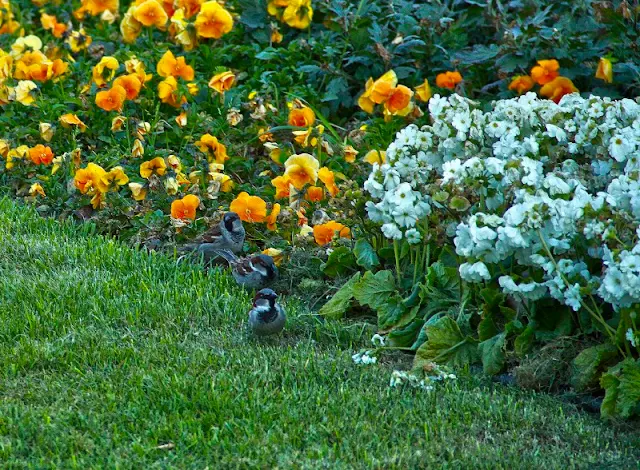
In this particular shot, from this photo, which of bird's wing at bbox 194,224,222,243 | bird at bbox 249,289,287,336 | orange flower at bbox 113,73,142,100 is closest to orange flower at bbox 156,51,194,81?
orange flower at bbox 113,73,142,100

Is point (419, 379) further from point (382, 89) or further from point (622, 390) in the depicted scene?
point (382, 89)

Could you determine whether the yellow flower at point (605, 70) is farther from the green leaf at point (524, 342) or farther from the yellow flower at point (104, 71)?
the yellow flower at point (104, 71)

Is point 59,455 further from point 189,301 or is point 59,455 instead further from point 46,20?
point 46,20

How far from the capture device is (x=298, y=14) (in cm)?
697

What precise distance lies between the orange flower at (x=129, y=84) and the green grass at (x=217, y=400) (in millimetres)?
1675

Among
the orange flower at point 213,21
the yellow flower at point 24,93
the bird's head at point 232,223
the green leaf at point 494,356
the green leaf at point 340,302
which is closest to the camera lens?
the green leaf at point 494,356

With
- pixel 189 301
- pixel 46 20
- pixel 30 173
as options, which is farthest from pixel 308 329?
pixel 46 20

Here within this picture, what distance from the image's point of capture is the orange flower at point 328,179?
5.42 m

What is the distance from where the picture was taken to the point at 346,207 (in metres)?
5.03

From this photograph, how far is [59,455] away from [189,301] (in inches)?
51.1

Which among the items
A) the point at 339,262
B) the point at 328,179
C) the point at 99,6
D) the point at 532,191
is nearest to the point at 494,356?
the point at 532,191

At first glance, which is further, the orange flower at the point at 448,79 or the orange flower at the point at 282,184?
the orange flower at the point at 448,79

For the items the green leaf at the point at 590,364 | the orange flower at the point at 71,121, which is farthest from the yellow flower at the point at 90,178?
the green leaf at the point at 590,364

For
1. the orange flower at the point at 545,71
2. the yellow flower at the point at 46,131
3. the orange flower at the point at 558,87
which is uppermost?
the orange flower at the point at 545,71
